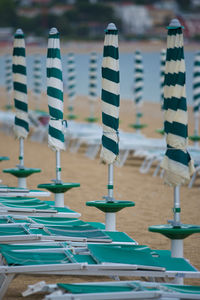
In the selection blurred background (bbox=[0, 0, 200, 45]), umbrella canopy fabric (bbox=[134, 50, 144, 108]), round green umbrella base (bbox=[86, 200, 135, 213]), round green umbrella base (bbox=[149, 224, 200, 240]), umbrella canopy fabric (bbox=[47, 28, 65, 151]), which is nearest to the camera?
round green umbrella base (bbox=[149, 224, 200, 240])

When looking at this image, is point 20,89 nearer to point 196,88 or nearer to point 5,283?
point 5,283

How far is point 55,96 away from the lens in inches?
289

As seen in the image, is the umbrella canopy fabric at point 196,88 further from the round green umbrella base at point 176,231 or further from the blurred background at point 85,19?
the blurred background at point 85,19

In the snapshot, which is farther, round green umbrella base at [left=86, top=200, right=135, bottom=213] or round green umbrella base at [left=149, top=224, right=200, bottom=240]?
round green umbrella base at [left=86, top=200, right=135, bottom=213]

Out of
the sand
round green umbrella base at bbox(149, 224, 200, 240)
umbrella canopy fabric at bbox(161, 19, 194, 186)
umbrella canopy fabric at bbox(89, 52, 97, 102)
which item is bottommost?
the sand

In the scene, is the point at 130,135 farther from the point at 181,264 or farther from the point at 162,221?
the point at 181,264

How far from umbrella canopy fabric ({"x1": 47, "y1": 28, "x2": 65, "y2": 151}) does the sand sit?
1160 mm

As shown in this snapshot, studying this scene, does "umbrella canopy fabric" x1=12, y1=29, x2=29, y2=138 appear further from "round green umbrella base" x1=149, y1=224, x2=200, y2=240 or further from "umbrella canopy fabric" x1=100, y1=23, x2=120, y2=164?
"round green umbrella base" x1=149, y1=224, x2=200, y2=240

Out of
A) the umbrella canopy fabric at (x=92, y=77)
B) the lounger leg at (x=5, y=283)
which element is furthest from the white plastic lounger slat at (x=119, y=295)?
the umbrella canopy fabric at (x=92, y=77)

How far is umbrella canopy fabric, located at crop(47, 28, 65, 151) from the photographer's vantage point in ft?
24.1

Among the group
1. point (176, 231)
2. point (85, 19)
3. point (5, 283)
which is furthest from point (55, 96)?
point (85, 19)

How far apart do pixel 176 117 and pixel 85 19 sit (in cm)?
7843

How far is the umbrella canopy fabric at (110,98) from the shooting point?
6395mm

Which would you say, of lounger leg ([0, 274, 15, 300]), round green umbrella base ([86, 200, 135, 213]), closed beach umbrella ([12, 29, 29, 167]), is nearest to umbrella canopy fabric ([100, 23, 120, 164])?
round green umbrella base ([86, 200, 135, 213])
